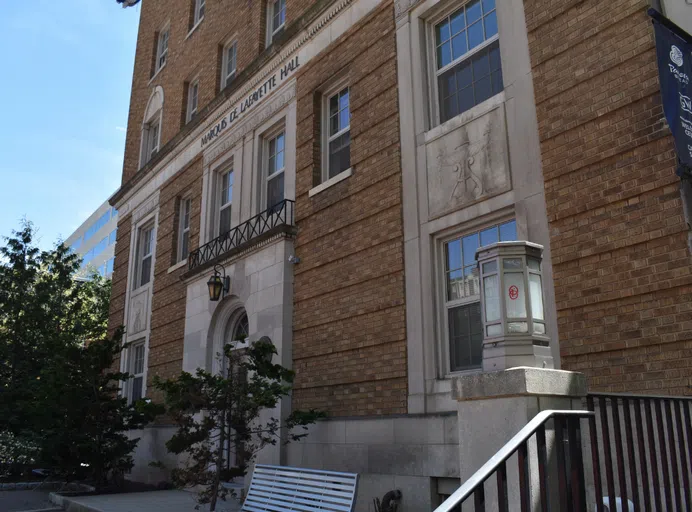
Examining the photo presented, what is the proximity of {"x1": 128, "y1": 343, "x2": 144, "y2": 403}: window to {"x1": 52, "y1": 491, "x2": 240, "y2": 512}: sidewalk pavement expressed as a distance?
15.8 ft

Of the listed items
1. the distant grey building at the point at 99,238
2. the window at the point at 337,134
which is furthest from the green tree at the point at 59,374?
the distant grey building at the point at 99,238

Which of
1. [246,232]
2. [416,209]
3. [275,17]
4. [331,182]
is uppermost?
[275,17]

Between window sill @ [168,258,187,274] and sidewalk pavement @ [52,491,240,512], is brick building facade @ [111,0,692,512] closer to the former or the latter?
window sill @ [168,258,187,274]

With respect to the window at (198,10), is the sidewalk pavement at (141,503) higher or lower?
lower

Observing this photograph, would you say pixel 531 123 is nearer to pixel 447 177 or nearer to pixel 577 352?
pixel 447 177

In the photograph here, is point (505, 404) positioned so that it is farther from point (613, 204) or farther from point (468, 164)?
point (468, 164)

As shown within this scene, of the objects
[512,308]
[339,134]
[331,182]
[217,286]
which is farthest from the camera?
[217,286]

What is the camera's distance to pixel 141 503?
424 inches

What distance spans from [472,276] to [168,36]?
603 inches

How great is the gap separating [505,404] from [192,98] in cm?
1533

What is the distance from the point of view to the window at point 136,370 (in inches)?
667

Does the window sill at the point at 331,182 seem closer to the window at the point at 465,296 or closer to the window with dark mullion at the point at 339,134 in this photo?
the window with dark mullion at the point at 339,134

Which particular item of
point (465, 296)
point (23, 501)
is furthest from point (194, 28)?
A: point (465, 296)

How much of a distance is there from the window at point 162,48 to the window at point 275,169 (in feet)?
27.5
